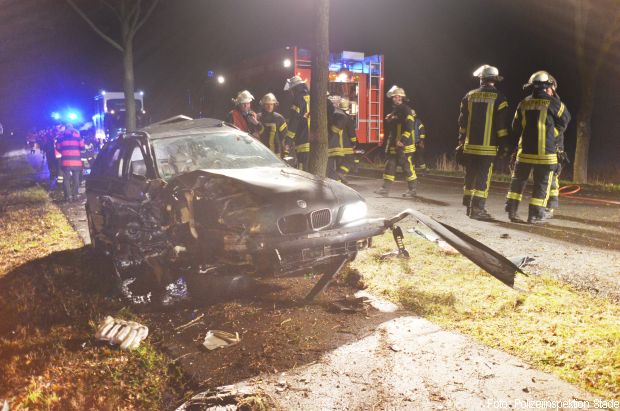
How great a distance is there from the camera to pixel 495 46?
76.1 feet

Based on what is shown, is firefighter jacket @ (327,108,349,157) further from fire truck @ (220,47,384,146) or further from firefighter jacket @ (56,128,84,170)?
firefighter jacket @ (56,128,84,170)

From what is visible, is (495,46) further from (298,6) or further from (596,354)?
(596,354)

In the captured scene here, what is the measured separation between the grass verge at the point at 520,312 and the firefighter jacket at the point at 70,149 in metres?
7.98

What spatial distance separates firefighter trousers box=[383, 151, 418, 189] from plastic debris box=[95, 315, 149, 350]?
21.7 feet

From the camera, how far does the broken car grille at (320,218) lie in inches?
167

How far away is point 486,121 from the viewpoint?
7.12 m

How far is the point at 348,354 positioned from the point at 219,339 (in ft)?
3.25

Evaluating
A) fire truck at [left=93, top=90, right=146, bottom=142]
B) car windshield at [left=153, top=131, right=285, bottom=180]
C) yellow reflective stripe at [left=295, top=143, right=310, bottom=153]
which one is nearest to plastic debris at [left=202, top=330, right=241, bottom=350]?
car windshield at [left=153, top=131, right=285, bottom=180]

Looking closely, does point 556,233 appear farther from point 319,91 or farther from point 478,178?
point 319,91

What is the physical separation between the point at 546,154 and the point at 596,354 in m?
4.19

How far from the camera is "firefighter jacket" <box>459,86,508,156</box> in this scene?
278 inches

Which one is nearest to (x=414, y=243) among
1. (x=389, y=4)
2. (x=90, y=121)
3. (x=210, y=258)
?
(x=210, y=258)

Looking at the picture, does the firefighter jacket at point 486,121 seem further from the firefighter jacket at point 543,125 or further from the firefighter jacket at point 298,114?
the firefighter jacket at point 298,114

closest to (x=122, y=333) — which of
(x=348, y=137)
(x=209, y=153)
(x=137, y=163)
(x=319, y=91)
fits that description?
(x=137, y=163)
